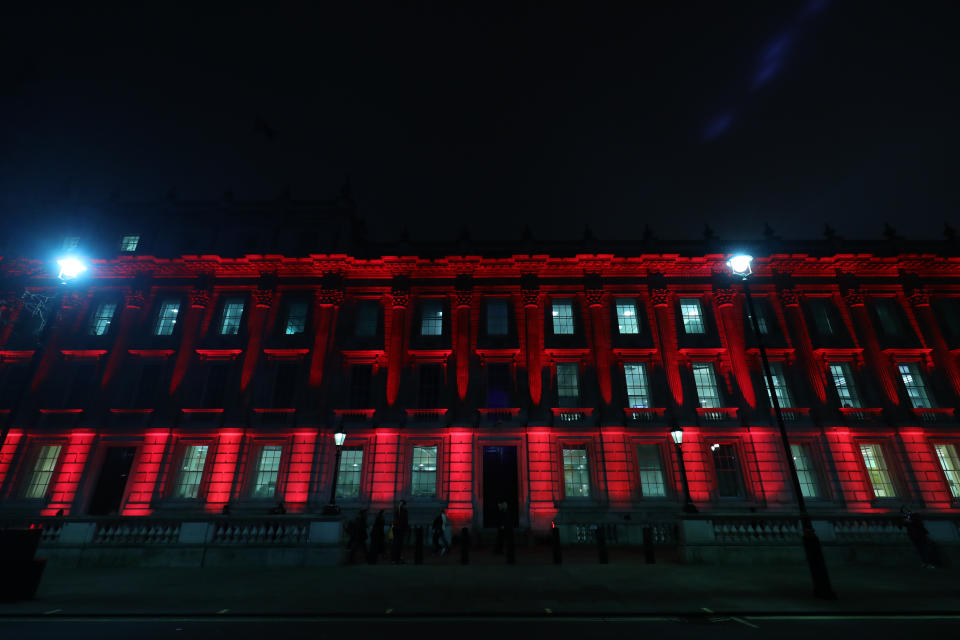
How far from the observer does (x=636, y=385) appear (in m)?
23.3

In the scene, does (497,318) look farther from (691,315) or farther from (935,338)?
(935,338)

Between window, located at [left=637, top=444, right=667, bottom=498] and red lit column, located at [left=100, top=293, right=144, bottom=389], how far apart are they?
28929 millimetres

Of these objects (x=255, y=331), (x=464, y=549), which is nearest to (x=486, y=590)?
(x=464, y=549)

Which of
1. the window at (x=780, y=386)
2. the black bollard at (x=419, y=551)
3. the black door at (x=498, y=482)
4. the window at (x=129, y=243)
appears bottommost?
the black bollard at (x=419, y=551)

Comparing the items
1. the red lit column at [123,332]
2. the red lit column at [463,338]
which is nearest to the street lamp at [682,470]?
the red lit column at [463,338]

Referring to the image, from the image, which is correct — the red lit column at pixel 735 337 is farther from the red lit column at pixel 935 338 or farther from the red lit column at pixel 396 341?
the red lit column at pixel 396 341

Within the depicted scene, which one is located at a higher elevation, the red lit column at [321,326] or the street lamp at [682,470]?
the red lit column at [321,326]

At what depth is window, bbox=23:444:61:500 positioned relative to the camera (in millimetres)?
21750

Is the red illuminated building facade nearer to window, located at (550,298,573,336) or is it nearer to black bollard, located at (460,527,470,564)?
window, located at (550,298,573,336)

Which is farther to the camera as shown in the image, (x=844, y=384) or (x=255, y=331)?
(x=255, y=331)

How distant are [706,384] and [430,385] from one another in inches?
602

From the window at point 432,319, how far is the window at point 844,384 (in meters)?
22.0

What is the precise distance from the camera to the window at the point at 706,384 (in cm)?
2298

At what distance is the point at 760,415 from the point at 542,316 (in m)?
12.6
